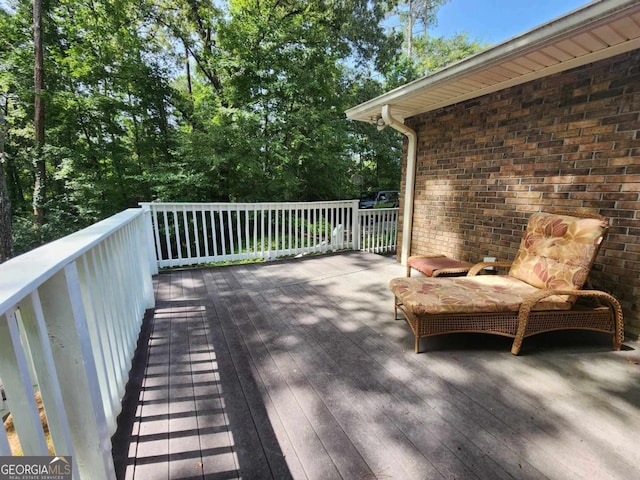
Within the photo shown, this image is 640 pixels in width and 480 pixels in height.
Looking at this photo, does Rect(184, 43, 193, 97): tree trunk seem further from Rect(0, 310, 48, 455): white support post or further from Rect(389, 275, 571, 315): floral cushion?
Rect(0, 310, 48, 455): white support post

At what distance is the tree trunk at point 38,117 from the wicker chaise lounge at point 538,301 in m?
10.3

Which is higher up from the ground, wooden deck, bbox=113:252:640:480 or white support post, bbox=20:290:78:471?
white support post, bbox=20:290:78:471

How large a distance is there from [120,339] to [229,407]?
81 centimetres

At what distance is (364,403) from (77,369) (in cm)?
143

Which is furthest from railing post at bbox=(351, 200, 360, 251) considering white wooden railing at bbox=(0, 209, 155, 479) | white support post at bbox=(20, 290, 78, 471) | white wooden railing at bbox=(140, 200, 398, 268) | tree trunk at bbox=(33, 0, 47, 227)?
tree trunk at bbox=(33, 0, 47, 227)

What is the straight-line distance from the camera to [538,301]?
2234 millimetres

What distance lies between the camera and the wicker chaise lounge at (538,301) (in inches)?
88.9

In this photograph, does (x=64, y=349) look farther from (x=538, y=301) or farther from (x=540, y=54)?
(x=540, y=54)

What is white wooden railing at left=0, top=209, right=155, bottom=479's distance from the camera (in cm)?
71

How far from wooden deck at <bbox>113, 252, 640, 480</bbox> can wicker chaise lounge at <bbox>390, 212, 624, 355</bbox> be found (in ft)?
0.66

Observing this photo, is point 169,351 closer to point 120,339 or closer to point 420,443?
point 120,339

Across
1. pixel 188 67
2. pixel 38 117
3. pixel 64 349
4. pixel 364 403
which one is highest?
pixel 188 67

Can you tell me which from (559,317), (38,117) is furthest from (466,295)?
(38,117)

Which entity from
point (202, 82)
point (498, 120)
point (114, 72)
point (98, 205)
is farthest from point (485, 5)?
point (98, 205)
